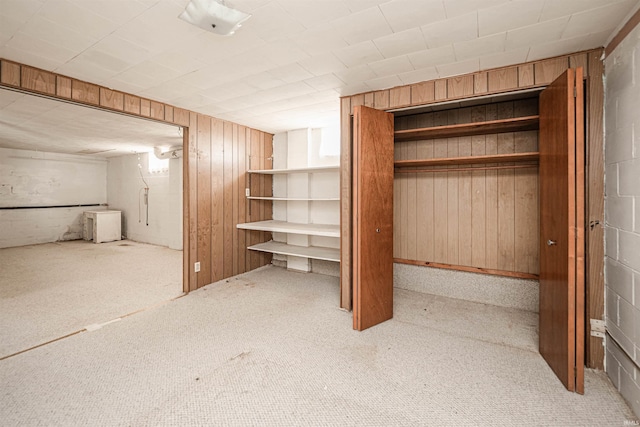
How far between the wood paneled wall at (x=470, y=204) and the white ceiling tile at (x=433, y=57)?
112cm

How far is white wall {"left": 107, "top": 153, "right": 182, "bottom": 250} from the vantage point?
20.2 feet

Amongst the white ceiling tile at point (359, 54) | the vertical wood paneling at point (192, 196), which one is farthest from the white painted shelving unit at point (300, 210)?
the white ceiling tile at point (359, 54)

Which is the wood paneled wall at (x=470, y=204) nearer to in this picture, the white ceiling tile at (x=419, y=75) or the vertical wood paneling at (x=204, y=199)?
the white ceiling tile at (x=419, y=75)

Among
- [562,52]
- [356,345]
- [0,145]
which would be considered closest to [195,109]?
[356,345]

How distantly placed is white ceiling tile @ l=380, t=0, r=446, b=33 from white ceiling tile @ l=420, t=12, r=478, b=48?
77 millimetres

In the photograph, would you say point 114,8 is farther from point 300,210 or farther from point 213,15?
point 300,210

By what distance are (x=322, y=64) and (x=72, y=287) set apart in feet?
13.2

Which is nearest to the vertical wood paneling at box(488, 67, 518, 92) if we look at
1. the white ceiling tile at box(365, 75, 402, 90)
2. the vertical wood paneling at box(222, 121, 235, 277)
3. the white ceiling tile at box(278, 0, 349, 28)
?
the white ceiling tile at box(365, 75, 402, 90)

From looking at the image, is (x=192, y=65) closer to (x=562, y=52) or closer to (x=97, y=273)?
(x=562, y=52)

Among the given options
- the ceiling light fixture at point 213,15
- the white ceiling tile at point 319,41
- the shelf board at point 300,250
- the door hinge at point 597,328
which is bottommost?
the door hinge at point 597,328

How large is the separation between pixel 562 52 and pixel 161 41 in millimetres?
2796

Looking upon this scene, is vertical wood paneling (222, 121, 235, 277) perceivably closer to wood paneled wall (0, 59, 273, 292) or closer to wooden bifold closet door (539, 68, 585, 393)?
wood paneled wall (0, 59, 273, 292)

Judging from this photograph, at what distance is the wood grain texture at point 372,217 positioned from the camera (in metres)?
2.47

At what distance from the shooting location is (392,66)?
7.54 ft
